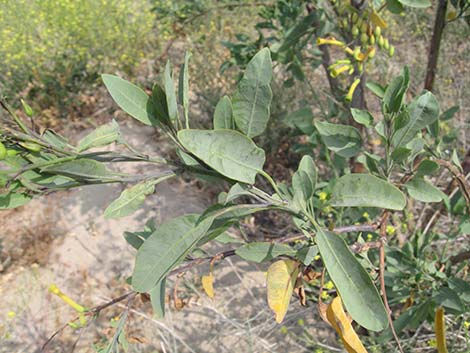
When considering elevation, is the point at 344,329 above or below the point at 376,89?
below

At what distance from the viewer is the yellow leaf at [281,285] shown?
708 millimetres

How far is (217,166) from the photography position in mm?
569

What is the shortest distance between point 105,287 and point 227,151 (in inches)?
69.9

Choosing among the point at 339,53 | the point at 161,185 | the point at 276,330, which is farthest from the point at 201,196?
the point at 339,53

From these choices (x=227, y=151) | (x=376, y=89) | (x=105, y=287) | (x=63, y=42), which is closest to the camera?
(x=227, y=151)

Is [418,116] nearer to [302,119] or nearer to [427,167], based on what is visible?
[427,167]

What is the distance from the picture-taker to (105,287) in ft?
7.07

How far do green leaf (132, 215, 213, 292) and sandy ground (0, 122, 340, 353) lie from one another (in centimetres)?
106

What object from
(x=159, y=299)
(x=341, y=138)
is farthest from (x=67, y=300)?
(x=341, y=138)

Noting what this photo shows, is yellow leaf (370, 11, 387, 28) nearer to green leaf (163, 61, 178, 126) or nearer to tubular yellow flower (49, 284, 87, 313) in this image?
green leaf (163, 61, 178, 126)

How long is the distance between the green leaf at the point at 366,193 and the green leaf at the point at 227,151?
186 mm

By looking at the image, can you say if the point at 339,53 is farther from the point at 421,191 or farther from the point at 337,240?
the point at 337,240

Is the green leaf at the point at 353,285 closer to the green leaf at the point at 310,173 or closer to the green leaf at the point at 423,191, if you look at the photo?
the green leaf at the point at 310,173

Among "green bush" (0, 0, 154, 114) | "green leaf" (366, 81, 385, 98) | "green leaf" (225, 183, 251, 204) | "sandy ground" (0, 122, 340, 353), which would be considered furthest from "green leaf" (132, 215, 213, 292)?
"green bush" (0, 0, 154, 114)
